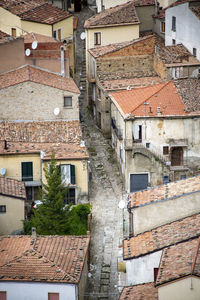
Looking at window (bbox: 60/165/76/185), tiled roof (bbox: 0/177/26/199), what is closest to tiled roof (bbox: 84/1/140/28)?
window (bbox: 60/165/76/185)

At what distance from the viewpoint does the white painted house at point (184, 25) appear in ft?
232

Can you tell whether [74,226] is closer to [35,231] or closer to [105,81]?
[35,231]

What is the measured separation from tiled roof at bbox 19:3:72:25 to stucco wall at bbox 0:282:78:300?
35.2 metres

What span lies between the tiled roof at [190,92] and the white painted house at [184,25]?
15.3 ft

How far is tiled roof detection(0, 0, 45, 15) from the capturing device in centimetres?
7741

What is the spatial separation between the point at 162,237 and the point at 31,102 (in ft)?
70.6

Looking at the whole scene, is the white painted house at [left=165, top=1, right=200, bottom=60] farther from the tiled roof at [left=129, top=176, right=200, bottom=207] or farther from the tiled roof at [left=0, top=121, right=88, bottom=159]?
the tiled roof at [left=129, top=176, right=200, bottom=207]

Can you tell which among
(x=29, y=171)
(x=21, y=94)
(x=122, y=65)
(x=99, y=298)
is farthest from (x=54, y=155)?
(x=122, y=65)

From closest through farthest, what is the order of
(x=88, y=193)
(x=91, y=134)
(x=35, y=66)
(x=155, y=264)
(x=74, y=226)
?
(x=155, y=264)
(x=74, y=226)
(x=88, y=193)
(x=35, y=66)
(x=91, y=134)

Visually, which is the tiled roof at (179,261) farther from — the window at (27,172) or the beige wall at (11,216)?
the window at (27,172)

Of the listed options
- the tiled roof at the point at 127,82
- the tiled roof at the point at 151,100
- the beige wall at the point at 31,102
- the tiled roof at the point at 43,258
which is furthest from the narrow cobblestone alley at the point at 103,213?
the beige wall at the point at 31,102

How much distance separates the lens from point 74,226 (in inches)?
2249

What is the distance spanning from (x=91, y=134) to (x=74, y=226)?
16.6 metres

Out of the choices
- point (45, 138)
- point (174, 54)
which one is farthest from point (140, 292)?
point (174, 54)
